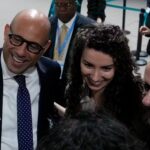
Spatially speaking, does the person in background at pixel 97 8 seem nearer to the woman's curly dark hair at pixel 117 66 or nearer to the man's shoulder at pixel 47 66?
the man's shoulder at pixel 47 66

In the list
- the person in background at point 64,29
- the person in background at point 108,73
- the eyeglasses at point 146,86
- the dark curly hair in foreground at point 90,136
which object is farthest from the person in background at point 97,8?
the dark curly hair in foreground at point 90,136

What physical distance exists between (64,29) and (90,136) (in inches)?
84.0

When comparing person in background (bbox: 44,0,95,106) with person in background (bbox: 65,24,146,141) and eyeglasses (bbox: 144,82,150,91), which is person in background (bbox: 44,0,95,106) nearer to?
person in background (bbox: 65,24,146,141)

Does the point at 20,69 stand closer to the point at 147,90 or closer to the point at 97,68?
the point at 97,68

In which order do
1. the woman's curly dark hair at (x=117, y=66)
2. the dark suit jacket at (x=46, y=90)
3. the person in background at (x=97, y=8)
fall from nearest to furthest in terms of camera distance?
1. the woman's curly dark hair at (x=117, y=66)
2. the dark suit jacket at (x=46, y=90)
3. the person in background at (x=97, y=8)

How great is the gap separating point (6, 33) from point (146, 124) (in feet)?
2.97

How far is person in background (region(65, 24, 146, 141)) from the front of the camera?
72.2 inches

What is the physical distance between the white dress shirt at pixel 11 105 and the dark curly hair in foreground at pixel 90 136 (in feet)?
3.19

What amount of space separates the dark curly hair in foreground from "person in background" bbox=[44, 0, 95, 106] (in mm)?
1901

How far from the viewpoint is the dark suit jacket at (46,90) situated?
80.0 inches

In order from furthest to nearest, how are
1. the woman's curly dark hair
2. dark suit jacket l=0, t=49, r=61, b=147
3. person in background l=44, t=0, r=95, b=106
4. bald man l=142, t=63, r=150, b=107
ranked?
person in background l=44, t=0, r=95, b=106 → dark suit jacket l=0, t=49, r=61, b=147 → the woman's curly dark hair → bald man l=142, t=63, r=150, b=107

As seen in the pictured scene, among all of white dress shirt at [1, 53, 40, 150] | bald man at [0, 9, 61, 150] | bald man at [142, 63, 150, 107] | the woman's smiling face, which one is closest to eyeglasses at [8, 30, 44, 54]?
bald man at [0, 9, 61, 150]

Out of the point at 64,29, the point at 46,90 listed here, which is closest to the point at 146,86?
the point at 46,90

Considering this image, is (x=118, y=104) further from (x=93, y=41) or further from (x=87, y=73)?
(x=93, y=41)
